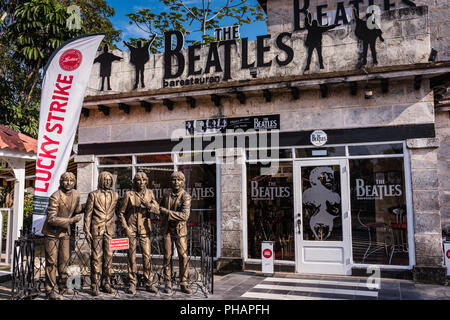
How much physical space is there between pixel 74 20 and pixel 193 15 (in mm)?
5828

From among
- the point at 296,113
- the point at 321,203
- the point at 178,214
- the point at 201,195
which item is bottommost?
the point at 178,214

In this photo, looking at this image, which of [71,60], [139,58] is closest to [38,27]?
[139,58]

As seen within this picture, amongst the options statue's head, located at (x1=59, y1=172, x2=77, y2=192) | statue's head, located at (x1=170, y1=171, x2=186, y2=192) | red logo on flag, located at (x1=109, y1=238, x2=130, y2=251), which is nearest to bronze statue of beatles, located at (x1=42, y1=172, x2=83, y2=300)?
statue's head, located at (x1=59, y1=172, x2=77, y2=192)

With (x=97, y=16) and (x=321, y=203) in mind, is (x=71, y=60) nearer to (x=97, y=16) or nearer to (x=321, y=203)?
(x=321, y=203)

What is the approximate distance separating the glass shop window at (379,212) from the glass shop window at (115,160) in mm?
5670

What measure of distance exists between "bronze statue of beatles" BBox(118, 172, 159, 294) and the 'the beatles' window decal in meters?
3.61

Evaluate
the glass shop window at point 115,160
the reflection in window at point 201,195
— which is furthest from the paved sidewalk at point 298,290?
the glass shop window at point 115,160

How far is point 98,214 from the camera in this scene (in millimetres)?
6160

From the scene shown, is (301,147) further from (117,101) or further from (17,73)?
(17,73)

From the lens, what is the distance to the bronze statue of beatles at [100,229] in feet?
20.0

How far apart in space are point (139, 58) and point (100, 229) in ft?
17.2

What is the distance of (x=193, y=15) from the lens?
59.7 feet

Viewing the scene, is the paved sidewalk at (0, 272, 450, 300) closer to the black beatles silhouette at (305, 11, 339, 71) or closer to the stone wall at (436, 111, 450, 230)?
the stone wall at (436, 111, 450, 230)

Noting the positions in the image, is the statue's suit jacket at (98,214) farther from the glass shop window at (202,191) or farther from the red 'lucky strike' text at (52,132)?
the glass shop window at (202,191)
